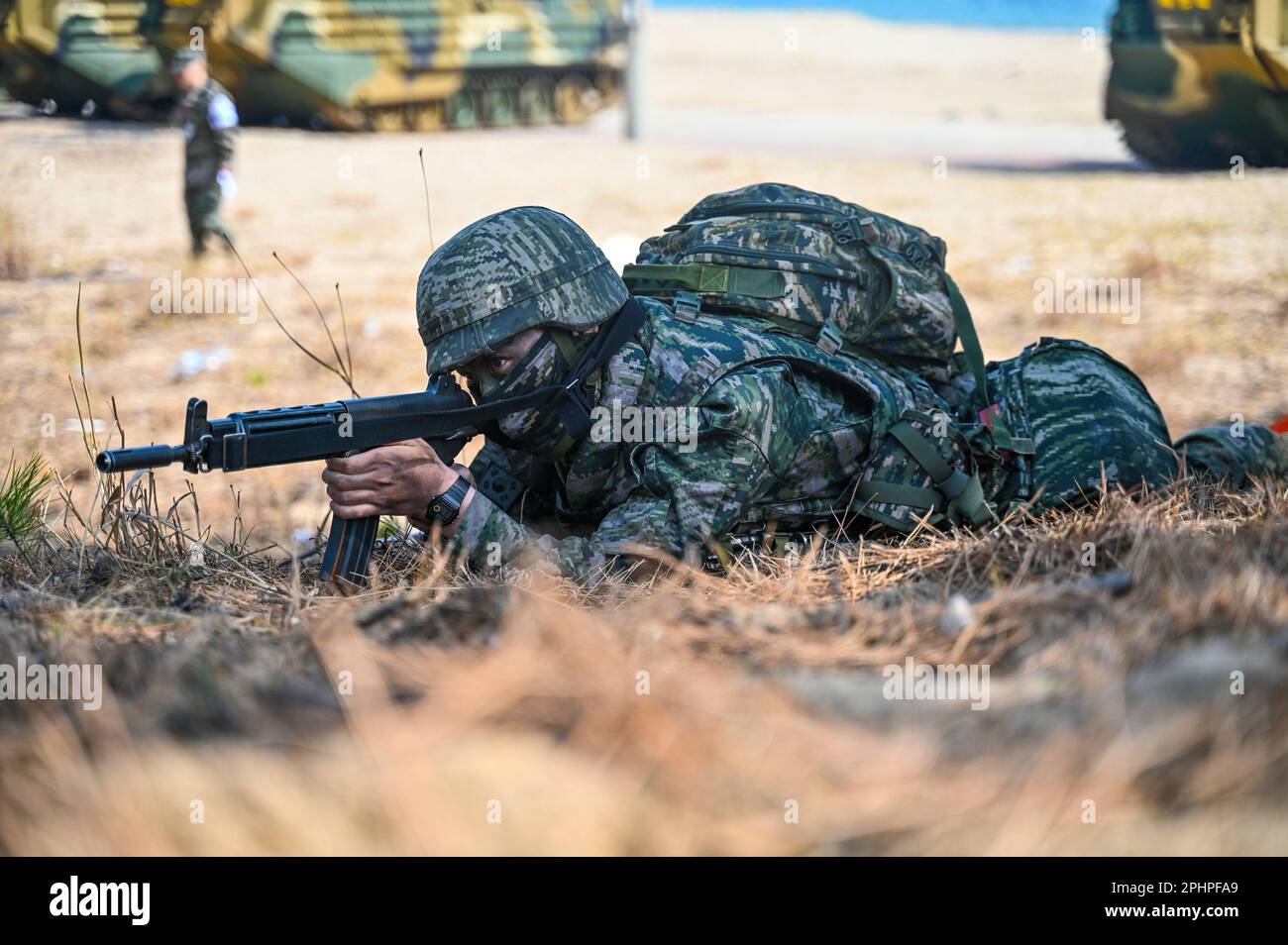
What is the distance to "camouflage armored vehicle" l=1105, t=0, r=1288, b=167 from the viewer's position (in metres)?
11.7

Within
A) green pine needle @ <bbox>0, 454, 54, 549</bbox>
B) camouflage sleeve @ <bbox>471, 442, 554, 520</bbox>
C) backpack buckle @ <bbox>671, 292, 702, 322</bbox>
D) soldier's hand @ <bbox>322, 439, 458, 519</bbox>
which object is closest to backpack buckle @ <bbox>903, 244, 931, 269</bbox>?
backpack buckle @ <bbox>671, 292, 702, 322</bbox>

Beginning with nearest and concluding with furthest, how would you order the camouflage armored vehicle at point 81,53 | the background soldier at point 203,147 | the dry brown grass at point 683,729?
the dry brown grass at point 683,729, the background soldier at point 203,147, the camouflage armored vehicle at point 81,53

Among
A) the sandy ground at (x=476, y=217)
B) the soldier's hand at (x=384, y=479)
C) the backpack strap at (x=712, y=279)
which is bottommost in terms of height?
the sandy ground at (x=476, y=217)

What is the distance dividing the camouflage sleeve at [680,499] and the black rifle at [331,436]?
0.22m

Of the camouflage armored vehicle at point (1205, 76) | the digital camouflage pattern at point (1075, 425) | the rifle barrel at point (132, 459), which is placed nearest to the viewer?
the rifle barrel at point (132, 459)

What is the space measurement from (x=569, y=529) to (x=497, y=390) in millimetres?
589

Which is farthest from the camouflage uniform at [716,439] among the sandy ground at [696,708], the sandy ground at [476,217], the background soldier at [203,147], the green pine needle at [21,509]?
the background soldier at [203,147]

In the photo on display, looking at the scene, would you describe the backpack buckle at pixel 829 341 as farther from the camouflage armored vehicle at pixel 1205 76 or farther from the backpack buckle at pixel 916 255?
the camouflage armored vehicle at pixel 1205 76

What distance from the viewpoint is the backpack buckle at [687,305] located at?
3682 mm

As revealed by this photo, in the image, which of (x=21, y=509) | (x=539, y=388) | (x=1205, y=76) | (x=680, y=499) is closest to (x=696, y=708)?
(x=680, y=499)

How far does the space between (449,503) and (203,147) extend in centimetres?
902

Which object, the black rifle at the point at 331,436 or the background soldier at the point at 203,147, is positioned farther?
the background soldier at the point at 203,147
